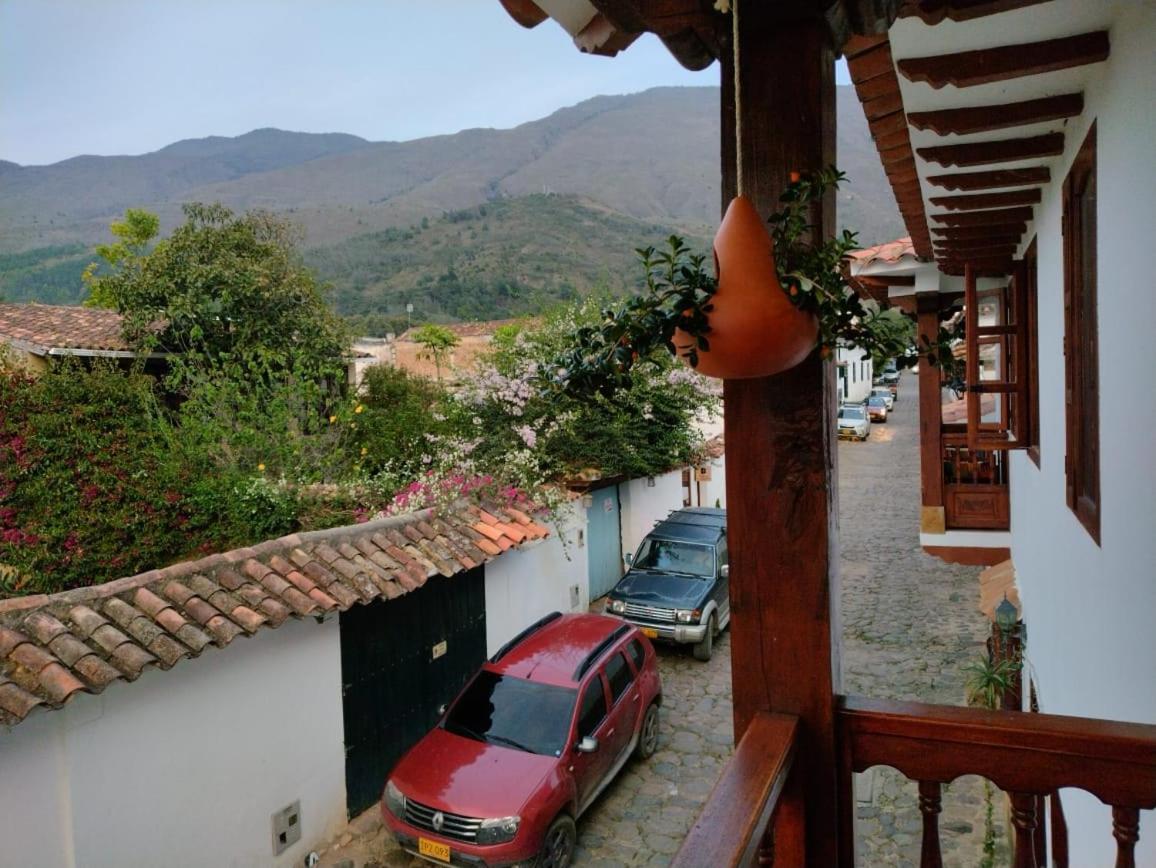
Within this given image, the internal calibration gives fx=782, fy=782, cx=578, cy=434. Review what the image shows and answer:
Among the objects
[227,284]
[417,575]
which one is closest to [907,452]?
[227,284]

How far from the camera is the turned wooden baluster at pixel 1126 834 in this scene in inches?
66.0

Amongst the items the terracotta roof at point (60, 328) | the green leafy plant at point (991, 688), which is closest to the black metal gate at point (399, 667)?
the green leafy plant at point (991, 688)

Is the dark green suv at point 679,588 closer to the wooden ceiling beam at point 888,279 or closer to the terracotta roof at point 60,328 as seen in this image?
the wooden ceiling beam at point 888,279

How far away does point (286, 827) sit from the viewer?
635cm

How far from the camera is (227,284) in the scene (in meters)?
15.0

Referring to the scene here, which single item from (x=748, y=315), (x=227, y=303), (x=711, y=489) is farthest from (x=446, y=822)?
(x=711, y=489)

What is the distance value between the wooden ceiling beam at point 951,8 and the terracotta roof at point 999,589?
20.8ft

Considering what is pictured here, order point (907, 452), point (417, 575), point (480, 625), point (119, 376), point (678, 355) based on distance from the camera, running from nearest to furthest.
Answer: point (678, 355)
point (417, 575)
point (480, 625)
point (119, 376)
point (907, 452)

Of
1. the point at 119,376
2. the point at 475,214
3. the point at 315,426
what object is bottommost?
the point at 315,426

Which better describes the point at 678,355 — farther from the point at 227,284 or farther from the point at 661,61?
the point at 227,284

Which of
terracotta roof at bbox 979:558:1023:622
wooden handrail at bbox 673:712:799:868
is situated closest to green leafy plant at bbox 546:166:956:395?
wooden handrail at bbox 673:712:799:868

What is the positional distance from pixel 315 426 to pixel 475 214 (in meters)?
74.6

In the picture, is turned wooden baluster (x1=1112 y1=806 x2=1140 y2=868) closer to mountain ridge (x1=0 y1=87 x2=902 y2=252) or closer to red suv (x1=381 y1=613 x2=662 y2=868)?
red suv (x1=381 y1=613 x2=662 y2=868)

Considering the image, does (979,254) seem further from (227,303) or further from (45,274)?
(45,274)
